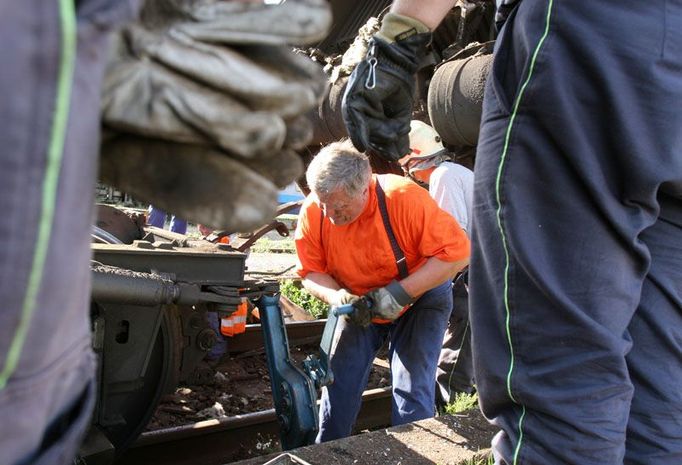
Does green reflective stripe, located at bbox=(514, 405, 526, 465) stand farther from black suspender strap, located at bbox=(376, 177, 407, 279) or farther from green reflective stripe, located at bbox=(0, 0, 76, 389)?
black suspender strap, located at bbox=(376, 177, 407, 279)

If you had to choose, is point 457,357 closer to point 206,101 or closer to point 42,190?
point 206,101

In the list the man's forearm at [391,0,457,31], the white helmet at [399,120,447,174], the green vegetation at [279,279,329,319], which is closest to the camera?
the man's forearm at [391,0,457,31]

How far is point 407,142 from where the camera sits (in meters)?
2.26

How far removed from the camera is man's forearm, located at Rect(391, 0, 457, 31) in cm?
195

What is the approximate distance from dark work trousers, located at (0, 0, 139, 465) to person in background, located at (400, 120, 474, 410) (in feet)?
14.0

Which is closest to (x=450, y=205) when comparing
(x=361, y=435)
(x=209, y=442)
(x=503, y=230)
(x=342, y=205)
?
(x=342, y=205)

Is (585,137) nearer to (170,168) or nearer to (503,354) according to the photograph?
(503,354)

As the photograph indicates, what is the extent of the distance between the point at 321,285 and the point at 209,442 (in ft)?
4.17

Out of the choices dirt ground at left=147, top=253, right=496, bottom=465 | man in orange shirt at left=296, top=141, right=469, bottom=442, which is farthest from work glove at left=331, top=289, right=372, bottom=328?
dirt ground at left=147, top=253, right=496, bottom=465

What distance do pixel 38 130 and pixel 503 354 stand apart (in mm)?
1340

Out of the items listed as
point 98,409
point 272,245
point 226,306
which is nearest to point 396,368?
point 226,306

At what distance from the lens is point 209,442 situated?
162 inches

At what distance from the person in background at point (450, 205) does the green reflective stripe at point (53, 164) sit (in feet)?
14.2

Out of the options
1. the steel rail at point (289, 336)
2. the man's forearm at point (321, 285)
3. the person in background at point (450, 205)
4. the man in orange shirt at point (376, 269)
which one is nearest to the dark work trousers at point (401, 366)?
the man in orange shirt at point (376, 269)
